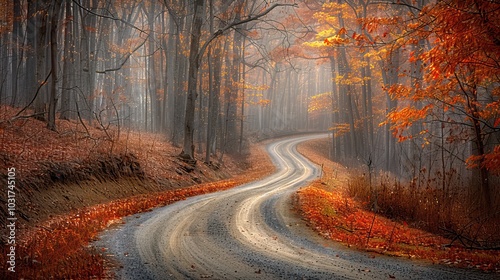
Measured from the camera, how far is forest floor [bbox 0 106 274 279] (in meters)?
6.29

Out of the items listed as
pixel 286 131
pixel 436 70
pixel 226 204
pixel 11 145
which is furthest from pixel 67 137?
pixel 286 131

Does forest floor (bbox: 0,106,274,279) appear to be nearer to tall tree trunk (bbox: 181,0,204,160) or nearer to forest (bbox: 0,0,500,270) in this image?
forest (bbox: 0,0,500,270)

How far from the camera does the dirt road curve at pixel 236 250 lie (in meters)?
5.88

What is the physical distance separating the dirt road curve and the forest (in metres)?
3.71

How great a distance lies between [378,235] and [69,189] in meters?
9.56

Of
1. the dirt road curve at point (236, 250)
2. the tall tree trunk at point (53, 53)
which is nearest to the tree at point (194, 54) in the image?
the tall tree trunk at point (53, 53)

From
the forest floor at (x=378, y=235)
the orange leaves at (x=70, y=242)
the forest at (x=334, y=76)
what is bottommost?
the forest floor at (x=378, y=235)

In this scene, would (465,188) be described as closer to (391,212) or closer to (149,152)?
(391,212)

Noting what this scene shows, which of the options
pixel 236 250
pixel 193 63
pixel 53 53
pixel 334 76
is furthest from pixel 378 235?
pixel 334 76

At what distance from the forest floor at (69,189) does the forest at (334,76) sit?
121 centimetres

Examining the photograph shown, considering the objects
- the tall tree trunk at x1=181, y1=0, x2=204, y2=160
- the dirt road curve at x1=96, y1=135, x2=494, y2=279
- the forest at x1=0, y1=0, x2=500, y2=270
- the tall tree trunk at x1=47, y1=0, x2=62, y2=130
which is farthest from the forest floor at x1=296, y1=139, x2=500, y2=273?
the tall tree trunk at x1=47, y1=0, x2=62, y2=130

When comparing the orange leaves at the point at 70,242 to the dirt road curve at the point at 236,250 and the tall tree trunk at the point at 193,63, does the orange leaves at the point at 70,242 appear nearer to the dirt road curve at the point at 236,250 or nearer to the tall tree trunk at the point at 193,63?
the dirt road curve at the point at 236,250

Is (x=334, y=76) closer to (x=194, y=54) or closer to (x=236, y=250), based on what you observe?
(x=194, y=54)

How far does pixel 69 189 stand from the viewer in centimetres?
1135
